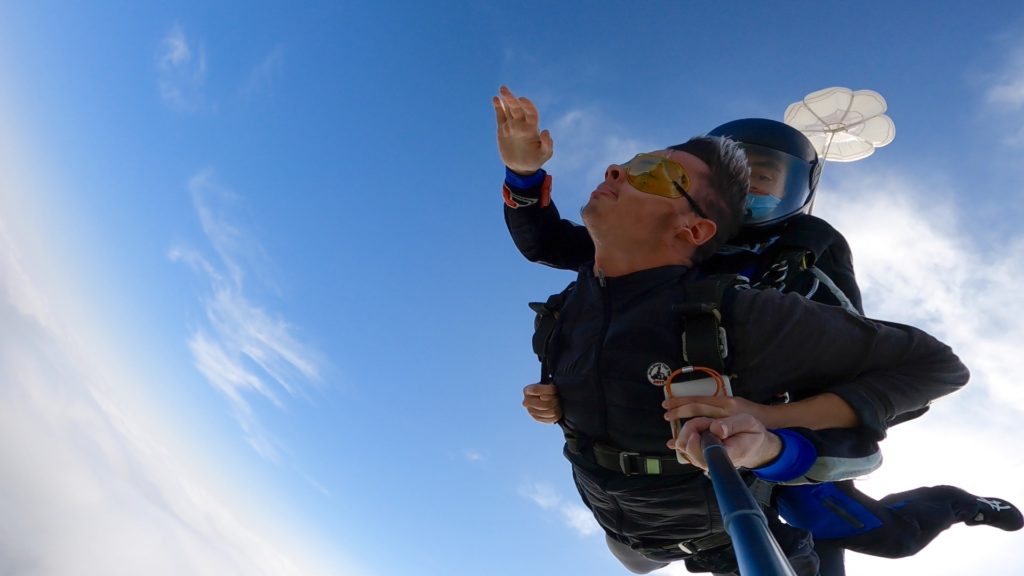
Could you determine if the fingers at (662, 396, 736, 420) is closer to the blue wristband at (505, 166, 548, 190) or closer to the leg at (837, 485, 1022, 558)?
the blue wristband at (505, 166, 548, 190)

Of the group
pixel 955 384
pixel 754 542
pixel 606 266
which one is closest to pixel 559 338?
pixel 606 266

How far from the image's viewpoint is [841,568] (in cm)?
298

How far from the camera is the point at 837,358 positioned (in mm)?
2002

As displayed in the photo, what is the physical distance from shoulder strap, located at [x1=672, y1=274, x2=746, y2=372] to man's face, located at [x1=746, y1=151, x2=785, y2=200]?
133 cm

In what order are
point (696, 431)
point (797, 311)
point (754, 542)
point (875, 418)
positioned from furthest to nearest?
point (797, 311), point (875, 418), point (696, 431), point (754, 542)

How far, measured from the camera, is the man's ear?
2.48 metres

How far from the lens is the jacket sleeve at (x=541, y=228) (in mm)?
3078

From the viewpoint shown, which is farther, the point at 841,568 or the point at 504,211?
the point at 504,211

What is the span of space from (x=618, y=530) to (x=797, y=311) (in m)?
1.13

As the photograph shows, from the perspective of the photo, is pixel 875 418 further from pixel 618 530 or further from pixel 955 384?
pixel 618 530

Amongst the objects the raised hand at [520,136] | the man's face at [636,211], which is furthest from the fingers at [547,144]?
the man's face at [636,211]

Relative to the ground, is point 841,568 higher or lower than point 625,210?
lower

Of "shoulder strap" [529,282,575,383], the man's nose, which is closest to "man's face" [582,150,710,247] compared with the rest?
the man's nose

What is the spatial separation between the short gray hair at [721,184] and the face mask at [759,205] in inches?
12.1
